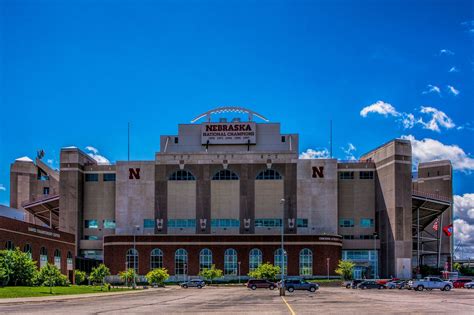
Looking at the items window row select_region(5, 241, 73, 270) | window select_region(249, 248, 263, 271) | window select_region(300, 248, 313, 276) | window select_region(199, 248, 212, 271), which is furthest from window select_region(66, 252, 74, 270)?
window select_region(300, 248, 313, 276)

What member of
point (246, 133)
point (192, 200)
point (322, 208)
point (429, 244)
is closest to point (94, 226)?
point (192, 200)

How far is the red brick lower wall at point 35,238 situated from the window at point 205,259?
27424 millimetres

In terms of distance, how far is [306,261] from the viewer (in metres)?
132

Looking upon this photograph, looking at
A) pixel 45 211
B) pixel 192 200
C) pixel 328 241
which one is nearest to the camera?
pixel 328 241

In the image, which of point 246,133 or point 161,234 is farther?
point 246,133

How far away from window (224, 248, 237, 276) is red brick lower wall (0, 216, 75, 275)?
103 ft

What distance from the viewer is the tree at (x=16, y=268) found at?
73125 millimetres

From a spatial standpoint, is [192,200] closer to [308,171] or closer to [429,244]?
[308,171]

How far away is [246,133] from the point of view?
5881 inches

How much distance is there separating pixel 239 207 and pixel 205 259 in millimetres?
13807

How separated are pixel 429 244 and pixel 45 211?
96.6 meters

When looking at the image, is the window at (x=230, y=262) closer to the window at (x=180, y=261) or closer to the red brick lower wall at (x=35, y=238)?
the window at (x=180, y=261)

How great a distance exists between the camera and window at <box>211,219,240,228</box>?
14125cm

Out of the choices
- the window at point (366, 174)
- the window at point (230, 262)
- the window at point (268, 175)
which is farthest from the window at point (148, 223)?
the window at point (366, 174)
